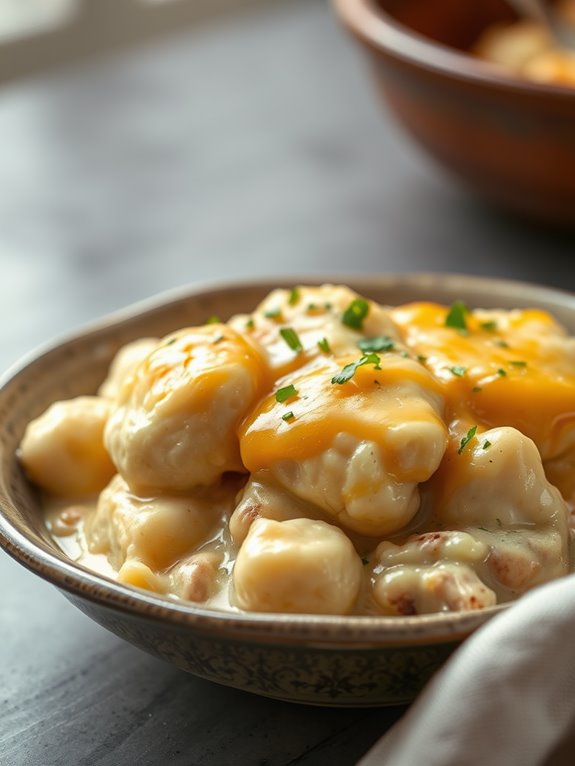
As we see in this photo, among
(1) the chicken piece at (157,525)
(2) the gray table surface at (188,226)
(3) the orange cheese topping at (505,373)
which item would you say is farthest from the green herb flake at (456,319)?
(2) the gray table surface at (188,226)

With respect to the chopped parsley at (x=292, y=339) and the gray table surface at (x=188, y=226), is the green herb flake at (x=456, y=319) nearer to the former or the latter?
the chopped parsley at (x=292, y=339)

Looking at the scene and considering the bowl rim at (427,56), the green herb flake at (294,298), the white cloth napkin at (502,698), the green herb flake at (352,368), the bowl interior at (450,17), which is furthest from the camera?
the bowl interior at (450,17)

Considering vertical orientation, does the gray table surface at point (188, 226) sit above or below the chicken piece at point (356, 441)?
below

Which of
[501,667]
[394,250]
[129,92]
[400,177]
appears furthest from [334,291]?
[129,92]

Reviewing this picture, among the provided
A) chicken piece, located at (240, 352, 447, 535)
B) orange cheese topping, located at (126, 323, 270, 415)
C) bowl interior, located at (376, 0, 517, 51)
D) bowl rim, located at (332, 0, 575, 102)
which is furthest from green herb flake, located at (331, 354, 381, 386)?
bowl interior, located at (376, 0, 517, 51)

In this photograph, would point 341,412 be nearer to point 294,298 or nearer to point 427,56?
point 294,298

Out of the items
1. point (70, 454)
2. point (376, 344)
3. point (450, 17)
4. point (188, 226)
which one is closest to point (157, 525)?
point (70, 454)

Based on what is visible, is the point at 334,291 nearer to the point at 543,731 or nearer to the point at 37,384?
the point at 37,384

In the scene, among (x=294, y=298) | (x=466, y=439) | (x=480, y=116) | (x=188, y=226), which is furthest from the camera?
(x=188, y=226)
